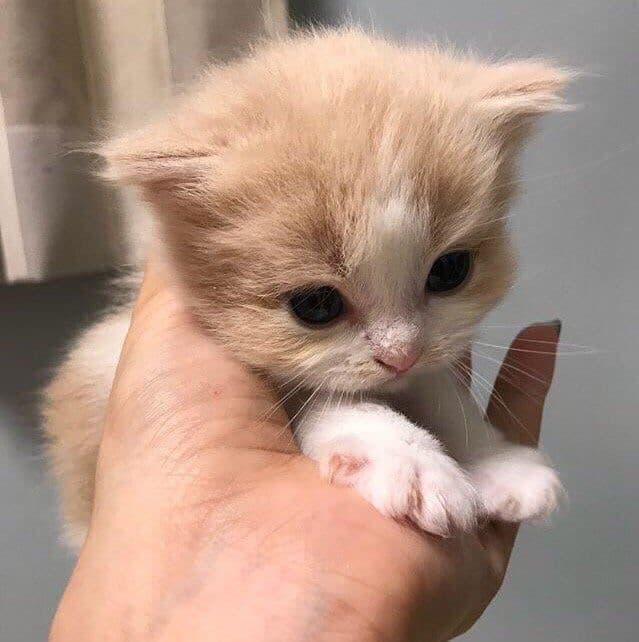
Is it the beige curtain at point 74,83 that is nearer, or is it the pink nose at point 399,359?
the pink nose at point 399,359

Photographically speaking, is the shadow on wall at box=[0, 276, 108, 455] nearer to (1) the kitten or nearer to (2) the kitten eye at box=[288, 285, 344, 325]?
(1) the kitten

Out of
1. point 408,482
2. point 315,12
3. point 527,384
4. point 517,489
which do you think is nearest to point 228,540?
point 408,482

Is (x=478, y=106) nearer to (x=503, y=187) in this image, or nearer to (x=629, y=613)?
(x=503, y=187)

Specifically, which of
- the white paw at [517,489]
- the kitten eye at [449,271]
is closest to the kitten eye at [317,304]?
the kitten eye at [449,271]

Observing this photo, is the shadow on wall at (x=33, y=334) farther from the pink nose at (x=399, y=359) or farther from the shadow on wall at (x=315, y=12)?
the pink nose at (x=399, y=359)

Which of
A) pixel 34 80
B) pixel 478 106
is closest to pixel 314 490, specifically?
pixel 478 106

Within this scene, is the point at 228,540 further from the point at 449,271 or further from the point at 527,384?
the point at 527,384
